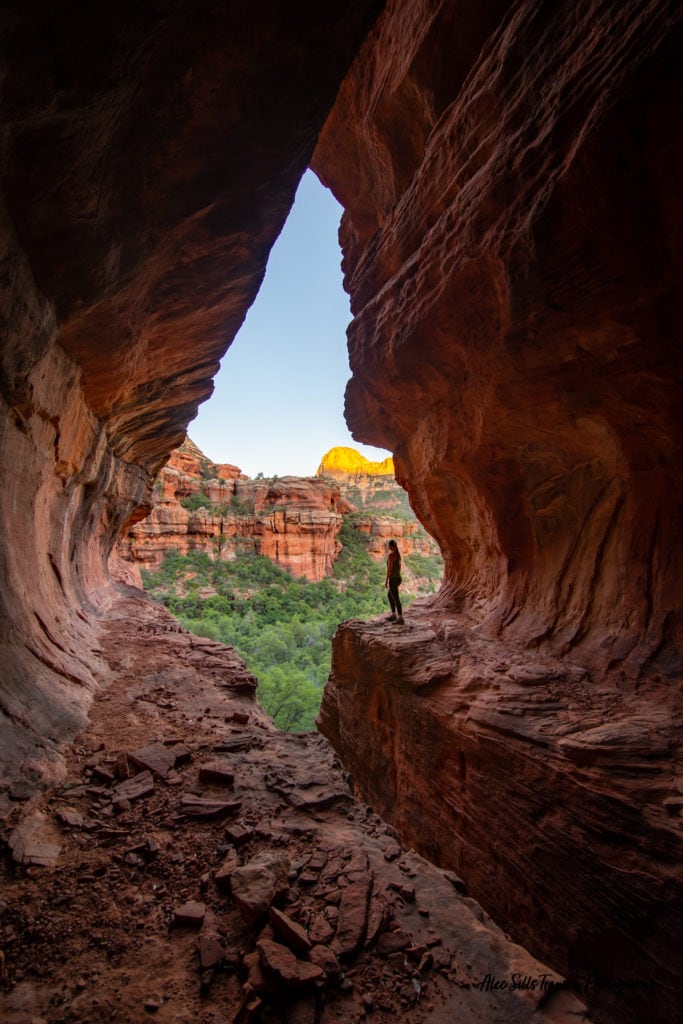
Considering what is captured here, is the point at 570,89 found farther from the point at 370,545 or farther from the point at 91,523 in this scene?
the point at 370,545

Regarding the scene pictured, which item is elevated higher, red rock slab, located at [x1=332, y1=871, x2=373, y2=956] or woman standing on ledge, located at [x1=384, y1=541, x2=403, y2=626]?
woman standing on ledge, located at [x1=384, y1=541, x2=403, y2=626]

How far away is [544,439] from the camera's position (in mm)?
6605

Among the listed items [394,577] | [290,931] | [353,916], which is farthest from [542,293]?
[394,577]

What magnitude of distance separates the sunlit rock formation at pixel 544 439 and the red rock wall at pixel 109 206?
2242 mm

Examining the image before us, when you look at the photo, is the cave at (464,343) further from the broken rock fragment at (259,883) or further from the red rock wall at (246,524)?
the red rock wall at (246,524)

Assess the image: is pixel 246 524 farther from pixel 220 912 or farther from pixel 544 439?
pixel 220 912

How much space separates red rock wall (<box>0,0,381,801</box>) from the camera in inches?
113

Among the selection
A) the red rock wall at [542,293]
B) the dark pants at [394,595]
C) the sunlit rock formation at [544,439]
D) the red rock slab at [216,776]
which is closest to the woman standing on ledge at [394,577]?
the dark pants at [394,595]

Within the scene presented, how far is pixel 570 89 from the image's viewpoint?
401 cm

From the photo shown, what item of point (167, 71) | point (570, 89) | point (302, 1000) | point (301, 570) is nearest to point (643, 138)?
point (570, 89)

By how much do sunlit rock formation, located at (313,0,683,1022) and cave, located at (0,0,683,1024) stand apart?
32 mm

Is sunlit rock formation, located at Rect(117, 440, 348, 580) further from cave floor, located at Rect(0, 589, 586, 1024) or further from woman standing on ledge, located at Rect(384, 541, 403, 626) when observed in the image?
cave floor, located at Rect(0, 589, 586, 1024)

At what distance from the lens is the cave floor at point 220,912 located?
1.81 meters

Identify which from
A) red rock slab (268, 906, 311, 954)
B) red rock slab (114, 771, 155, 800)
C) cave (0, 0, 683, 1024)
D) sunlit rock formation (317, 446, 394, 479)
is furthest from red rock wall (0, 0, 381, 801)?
sunlit rock formation (317, 446, 394, 479)
